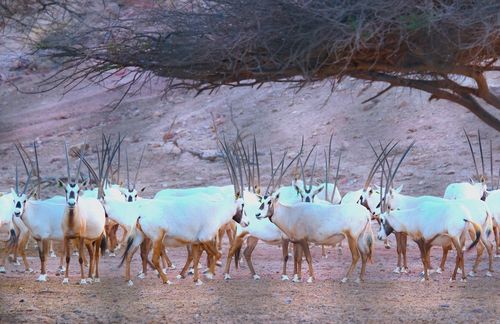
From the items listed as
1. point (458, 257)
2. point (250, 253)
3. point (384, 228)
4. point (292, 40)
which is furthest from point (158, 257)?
point (292, 40)

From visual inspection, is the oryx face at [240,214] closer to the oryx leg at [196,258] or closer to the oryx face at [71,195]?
the oryx leg at [196,258]

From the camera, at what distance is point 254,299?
37.0 feet

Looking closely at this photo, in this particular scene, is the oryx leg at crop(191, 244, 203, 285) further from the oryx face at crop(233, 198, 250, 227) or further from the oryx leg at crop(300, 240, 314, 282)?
the oryx leg at crop(300, 240, 314, 282)

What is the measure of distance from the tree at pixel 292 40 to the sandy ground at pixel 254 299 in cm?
240

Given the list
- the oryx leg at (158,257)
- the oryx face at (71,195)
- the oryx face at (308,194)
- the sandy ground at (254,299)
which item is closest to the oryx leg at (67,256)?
the sandy ground at (254,299)

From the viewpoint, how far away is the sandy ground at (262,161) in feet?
34.8

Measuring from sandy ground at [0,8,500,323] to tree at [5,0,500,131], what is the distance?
2.37ft

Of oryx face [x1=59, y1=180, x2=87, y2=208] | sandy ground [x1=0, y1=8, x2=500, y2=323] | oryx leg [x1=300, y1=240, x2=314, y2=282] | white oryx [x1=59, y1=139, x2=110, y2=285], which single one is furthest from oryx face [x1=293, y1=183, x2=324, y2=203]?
oryx face [x1=59, y1=180, x2=87, y2=208]

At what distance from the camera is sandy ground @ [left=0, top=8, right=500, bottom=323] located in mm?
10594

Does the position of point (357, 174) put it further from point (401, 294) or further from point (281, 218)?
point (401, 294)

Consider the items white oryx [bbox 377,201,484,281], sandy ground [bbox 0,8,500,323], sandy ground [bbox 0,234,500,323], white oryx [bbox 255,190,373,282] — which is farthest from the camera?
white oryx [bbox 255,190,373,282]

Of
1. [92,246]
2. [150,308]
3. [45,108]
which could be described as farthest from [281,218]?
[45,108]

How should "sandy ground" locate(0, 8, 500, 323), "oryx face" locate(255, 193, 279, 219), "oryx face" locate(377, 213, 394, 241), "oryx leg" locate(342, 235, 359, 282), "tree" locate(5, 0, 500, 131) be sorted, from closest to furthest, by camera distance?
"tree" locate(5, 0, 500, 131)
"sandy ground" locate(0, 8, 500, 323)
"oryx leg" locate(342, 235, 359, 282)
"oryx face" locate(255, 193, 279, 219)
"oryx face" locate(377, 213, 394, 241)

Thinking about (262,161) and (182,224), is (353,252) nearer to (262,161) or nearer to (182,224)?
(182,224)
